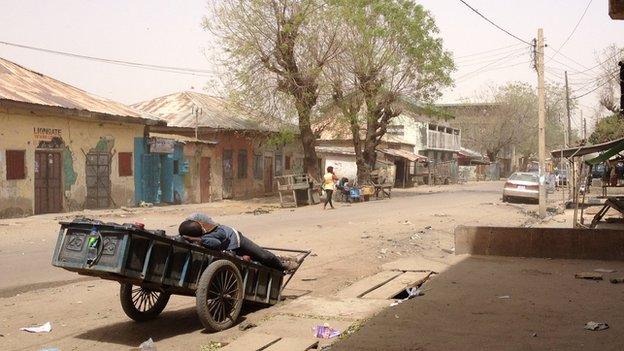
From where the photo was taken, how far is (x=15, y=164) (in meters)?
20.2

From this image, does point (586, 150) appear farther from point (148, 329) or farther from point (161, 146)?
point (161, 146)

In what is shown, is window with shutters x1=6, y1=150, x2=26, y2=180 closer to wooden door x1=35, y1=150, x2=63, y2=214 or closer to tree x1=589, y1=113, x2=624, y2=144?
wooden door x1=35, y1=150, x2=63, y2=214

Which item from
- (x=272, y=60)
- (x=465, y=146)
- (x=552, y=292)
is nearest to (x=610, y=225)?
(x=552, y=292)

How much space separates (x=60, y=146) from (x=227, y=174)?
1215cm

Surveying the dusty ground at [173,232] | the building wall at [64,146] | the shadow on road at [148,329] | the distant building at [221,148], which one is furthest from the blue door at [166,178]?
the shadow on road at [148,329]

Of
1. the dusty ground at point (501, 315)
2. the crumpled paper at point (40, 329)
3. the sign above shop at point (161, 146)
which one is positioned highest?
the sign above shop at point (161, 146)

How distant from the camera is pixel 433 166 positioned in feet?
206

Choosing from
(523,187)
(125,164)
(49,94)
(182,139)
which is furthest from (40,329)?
(523,187)

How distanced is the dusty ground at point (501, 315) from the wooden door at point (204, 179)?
72.8 ft

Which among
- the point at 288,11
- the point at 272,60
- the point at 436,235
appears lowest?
the point at 436,235

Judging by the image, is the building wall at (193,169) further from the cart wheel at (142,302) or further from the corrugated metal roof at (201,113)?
the cart wheel at (142,302)

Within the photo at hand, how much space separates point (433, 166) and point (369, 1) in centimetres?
3307

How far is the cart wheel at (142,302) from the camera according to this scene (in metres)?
6.89

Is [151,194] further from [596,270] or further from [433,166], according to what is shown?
[433,166]
